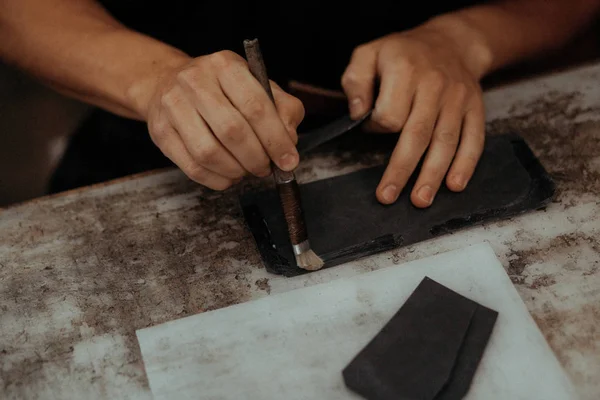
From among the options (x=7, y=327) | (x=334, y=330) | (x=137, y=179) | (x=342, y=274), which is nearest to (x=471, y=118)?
(x=342, y=274)

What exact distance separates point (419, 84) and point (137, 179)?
1.93 feet

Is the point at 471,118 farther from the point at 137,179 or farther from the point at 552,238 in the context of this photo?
the point at 137,179

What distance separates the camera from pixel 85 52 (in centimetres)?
126

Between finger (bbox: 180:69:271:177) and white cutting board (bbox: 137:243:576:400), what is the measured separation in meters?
0.24

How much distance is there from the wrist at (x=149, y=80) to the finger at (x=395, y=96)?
373 millimetres

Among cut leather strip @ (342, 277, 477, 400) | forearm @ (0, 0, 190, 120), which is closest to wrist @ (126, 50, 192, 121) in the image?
forearm @ (0, 0, 190, 120)

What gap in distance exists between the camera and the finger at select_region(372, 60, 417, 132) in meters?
1.14

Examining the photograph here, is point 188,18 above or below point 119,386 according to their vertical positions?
above

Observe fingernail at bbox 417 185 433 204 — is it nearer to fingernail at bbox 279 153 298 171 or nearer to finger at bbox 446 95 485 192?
finger at bbox 446 95 485 192

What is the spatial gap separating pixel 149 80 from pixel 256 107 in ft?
1.03

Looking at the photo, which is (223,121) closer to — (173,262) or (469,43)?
(173,262)

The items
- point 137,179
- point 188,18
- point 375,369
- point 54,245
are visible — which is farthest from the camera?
point 188,18

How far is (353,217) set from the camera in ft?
3.59

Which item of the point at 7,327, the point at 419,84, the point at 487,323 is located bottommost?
the point at 7,327
